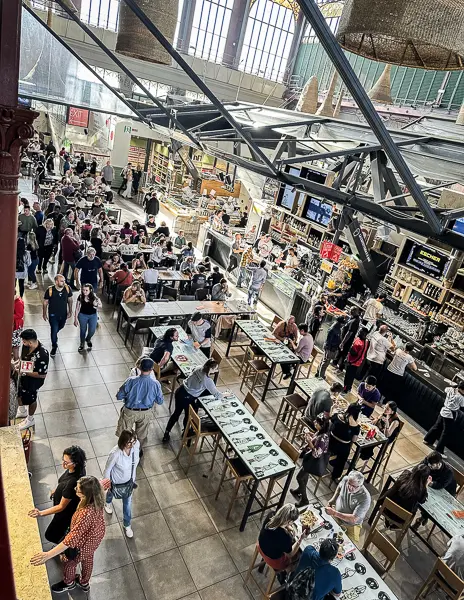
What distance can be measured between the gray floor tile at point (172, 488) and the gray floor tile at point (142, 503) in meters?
0.07

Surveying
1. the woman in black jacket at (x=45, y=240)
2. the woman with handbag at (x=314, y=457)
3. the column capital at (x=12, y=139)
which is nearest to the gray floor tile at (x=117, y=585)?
the woman with handbag at (x=314, y=457)

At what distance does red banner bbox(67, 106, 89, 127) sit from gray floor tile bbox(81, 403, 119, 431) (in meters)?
17.9

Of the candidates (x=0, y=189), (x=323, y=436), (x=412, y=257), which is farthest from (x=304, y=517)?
(x=412, y=257)

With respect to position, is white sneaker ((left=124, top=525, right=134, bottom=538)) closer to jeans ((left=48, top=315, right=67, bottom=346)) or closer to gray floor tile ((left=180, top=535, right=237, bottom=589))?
gray floor tile ((left=180, top=535, right=237, bottom=589))

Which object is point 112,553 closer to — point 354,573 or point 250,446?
point 250,446

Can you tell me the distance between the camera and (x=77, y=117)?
69.1ft

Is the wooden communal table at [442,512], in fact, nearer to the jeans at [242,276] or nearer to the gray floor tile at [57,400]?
the gray floor tile at [57,400]

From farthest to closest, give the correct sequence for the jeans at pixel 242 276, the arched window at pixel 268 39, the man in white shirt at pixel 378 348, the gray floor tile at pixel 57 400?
the arched window at pixel 268 39 → the jeans at pixel 242 276 → the man in white shirt at pixel 378 348 → the gray floor tile at pixel 57 400

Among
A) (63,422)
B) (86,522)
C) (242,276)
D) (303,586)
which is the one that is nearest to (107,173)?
(242,276)

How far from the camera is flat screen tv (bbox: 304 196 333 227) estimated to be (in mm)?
12961

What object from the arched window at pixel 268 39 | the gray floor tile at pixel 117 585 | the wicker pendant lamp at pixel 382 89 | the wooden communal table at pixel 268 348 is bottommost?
the gray floor tile at pixel 117 585

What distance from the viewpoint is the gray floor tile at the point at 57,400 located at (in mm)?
6430

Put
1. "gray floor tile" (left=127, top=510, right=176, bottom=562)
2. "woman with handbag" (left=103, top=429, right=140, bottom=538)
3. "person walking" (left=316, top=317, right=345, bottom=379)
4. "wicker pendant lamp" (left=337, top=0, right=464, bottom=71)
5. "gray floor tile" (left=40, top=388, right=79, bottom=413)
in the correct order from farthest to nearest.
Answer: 1. "person walking" (left=316, top=317, right=345, bottom=379)
2. "gray floor tile" (left=40, top=388, right=79, bottom=413)
3. "gray floor tile" (left=127, top=510, right=176, bottom=562)
4. "woman with handbag" (left=103, top=429, right=140, bottom=538)
5. "wicker pendant lamp" (left=337, top=0, right=464, bottom=71)

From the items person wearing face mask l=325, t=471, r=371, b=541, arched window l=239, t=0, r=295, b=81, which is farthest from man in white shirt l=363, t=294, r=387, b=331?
arched window l=239, t=0, r=295, b=81
